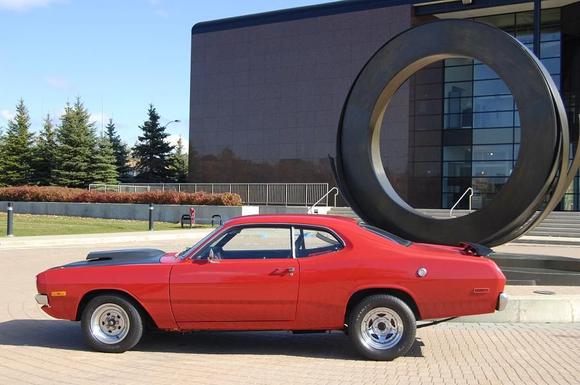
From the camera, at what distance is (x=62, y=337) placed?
7.41 metres

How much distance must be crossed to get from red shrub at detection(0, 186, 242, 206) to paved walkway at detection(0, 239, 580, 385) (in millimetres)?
24592

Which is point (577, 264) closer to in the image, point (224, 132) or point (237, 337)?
point (237, 337)

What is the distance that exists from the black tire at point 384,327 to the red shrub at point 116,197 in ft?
87.0

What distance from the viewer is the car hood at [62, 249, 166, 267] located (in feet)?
22.1

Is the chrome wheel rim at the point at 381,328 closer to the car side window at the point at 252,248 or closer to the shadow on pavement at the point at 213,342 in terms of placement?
the shadow on pavement at the point at 213,342

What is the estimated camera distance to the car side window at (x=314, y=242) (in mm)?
6539

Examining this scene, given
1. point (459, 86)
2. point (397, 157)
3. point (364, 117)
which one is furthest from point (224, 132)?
point (364, 117)

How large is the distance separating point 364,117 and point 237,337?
619 centimetres

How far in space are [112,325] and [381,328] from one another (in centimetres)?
295

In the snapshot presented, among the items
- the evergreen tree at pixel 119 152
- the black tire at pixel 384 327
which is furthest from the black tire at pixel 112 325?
the evergreen tree at pixel 119 152

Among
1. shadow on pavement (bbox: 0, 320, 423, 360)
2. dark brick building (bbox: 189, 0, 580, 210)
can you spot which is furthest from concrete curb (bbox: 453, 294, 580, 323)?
dark brick building (bbox: 189, 0, 580, 210)

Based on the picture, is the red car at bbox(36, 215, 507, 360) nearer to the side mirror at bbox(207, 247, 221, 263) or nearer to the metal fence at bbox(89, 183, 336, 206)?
the side mirror at bbox(207, 247, 221, 263)

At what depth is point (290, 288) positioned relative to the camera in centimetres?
634

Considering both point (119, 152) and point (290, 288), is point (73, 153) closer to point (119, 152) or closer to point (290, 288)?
point (119, 152)
